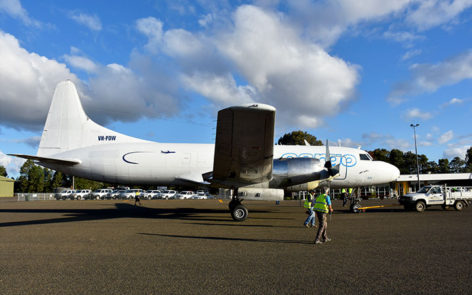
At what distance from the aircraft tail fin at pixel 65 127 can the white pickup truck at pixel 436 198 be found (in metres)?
19.0

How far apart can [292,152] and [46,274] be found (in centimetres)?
1409

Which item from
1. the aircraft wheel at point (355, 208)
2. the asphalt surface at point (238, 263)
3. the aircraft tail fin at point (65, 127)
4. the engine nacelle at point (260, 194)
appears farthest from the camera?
the aircraft wheel at point (355, 208)

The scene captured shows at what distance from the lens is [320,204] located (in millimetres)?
8352

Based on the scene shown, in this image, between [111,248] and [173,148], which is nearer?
[111,248]

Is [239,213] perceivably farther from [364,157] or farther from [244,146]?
[364,157]

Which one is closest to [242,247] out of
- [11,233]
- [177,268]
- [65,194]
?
[177,268]

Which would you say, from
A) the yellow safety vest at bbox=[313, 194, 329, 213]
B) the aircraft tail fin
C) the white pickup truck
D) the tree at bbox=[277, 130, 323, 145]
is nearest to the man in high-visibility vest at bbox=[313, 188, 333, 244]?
the yellow safety vest at bbox=[313, 194, 329, 213]

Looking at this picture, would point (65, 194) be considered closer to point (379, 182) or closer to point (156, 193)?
point (156, 193)

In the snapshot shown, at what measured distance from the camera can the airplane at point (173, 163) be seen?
44.6 ft

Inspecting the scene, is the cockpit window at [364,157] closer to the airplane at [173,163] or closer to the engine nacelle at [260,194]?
the airplane at [173,163]

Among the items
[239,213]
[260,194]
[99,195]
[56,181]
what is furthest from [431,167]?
[56,181]

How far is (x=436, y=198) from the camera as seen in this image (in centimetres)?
1931

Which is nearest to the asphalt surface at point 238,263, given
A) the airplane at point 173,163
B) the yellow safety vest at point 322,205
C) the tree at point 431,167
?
the yellow safety vest at point 322,205

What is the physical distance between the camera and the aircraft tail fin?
16.9 metres
